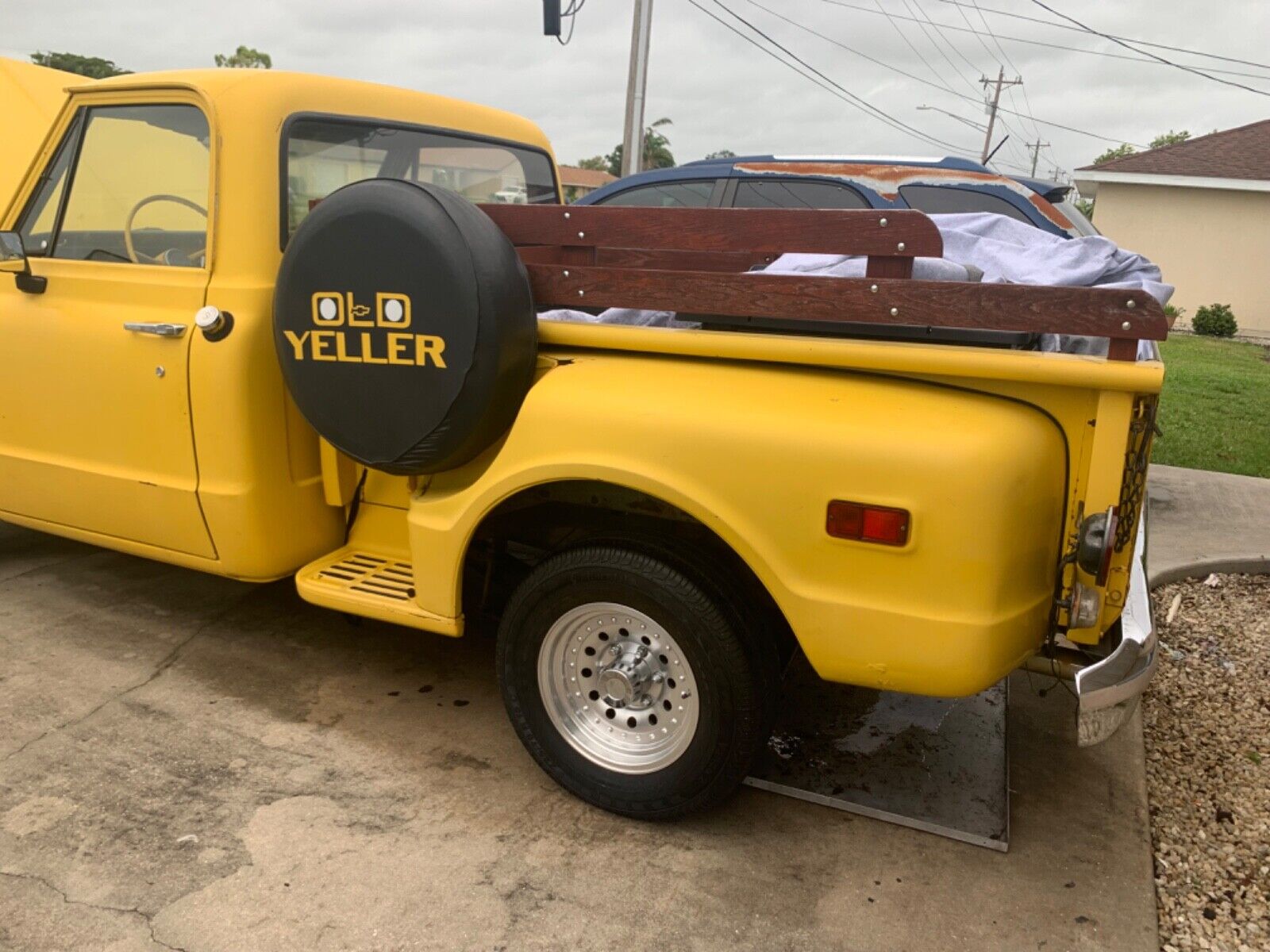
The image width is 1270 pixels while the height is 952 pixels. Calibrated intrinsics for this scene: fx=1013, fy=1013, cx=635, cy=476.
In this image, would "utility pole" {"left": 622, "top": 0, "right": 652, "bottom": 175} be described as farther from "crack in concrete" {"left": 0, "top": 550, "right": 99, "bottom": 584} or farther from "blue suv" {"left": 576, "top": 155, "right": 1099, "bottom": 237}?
"crack in concrete" {"left": 0, "top": 550, "right": 99, "bottom": 584}

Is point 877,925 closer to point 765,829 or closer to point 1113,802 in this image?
point 765,829

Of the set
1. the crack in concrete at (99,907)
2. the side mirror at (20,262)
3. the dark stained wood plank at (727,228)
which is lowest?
the crack in concrete at (99,907)

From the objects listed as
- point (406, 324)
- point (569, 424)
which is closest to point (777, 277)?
point (569, 424)

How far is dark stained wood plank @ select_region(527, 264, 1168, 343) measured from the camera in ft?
7.58

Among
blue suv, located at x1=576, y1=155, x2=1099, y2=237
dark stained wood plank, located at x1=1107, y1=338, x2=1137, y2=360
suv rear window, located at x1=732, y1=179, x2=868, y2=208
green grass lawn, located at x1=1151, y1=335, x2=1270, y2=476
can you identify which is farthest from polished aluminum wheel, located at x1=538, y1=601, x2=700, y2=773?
suv rear window, located at x1=732, y1=179, x2=868, y2=208

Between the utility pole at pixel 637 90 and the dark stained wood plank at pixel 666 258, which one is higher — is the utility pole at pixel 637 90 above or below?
above

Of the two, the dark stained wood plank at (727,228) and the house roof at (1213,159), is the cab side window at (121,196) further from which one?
the house roof at (1213,159)

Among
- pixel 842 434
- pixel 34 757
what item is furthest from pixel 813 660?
pixel 34 757

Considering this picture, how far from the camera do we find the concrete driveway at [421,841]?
2.55 m

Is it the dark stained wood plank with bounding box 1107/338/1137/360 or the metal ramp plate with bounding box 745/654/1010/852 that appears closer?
the dark stained wood plank with bounding box 1107/338/1137/360

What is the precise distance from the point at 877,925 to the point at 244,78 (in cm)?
320

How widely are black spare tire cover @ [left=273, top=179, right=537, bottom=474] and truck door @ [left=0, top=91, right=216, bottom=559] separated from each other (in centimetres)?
63

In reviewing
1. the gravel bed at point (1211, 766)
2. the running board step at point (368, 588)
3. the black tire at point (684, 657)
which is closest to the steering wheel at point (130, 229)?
the running board step at point (368, 588)

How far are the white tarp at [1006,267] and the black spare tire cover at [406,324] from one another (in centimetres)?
40
